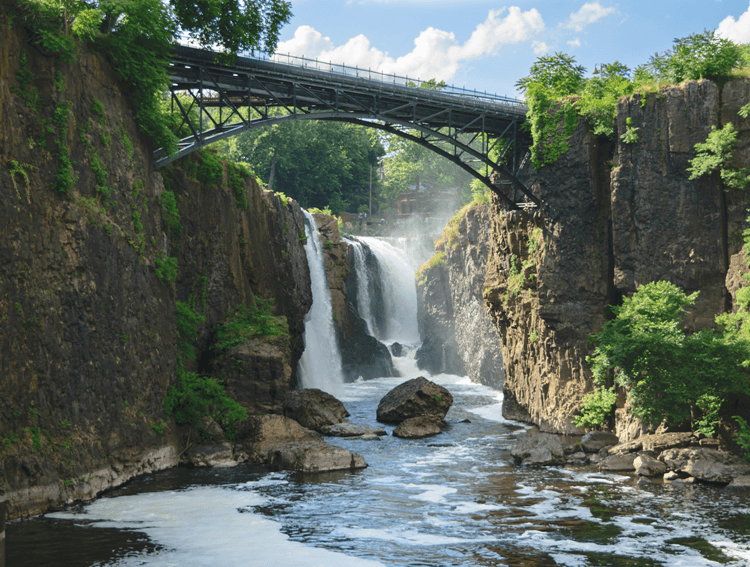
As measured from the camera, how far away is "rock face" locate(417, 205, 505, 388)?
39594 millimetres

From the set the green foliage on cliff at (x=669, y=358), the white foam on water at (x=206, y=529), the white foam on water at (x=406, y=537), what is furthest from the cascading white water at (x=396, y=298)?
the white foam on water at (x=406, y=537)

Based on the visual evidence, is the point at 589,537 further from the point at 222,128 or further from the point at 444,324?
the point at 444,324

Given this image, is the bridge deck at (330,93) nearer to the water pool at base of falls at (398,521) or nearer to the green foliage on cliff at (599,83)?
the green foliage on cliff at (599,83)

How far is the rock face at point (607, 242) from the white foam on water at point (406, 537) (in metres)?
9.76

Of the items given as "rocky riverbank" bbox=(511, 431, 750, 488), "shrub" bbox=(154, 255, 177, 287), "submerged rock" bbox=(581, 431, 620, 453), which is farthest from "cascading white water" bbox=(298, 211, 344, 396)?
"rocky riverbank" bbox=(511, 431, 750, 488)

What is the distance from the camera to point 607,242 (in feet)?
77.5

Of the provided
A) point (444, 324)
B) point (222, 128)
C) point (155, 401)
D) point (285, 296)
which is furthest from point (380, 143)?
point (155, 401)

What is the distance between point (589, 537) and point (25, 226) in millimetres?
13610

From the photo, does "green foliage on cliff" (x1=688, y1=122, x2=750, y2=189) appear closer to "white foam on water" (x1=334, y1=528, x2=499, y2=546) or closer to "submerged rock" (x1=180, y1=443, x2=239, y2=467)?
"white foam on water" (x1=334, y1=528, x2=499, y2=546)

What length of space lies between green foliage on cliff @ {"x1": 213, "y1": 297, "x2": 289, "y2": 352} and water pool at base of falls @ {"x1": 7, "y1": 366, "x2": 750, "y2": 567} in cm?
588

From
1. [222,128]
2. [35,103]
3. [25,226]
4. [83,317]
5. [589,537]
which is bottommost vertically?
[589,537]

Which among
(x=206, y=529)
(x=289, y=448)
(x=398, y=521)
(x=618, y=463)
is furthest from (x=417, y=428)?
(x=206, y=529)

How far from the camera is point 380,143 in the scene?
76.5m

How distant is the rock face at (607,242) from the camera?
2089cm
